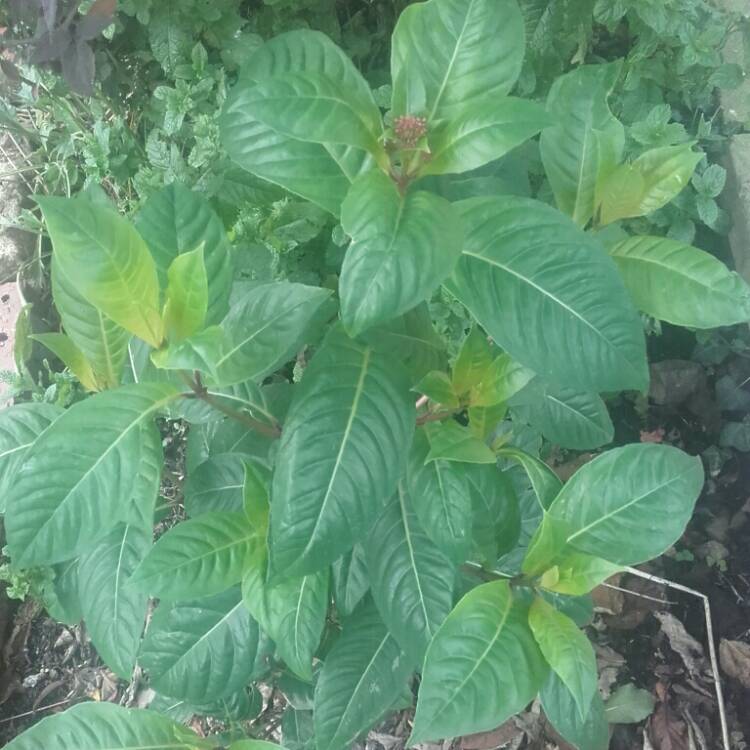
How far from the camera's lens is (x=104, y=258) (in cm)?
77

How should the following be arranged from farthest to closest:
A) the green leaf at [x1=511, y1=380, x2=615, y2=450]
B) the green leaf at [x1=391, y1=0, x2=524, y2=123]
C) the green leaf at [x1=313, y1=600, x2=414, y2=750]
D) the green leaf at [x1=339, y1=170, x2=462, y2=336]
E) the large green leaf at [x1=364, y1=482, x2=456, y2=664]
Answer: the green leaf at [x1=511, y1=380, x2=615, y2=450] → the green leaf at [x1=313, y1=600, x2=414, y2=750] → the large green leaf at [x1=364, y1=482, x2=456, y2=664] → the green leaf at [x1=391, y1=0, x2=524, y2=123] → the green leaf at [x1=339, y1=170, x2=462, y2=336]

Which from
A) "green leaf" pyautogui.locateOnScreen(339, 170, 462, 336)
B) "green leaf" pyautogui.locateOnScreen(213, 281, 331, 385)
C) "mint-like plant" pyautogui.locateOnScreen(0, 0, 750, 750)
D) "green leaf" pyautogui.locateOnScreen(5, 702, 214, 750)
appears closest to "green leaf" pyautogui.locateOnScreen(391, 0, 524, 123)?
"mint-like plant" pyautogui.locateOnScreen(0, 0, 750, 750)

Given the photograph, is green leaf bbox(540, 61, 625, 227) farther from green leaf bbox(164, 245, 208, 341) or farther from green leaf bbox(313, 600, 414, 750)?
green leaf bbox(313, 600, 414, 750)

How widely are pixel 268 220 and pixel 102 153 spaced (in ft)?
1.95

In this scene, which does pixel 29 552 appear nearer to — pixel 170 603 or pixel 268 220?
pixel 170 603

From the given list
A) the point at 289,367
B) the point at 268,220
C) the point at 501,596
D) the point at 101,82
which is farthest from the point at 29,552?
the point at 101,82

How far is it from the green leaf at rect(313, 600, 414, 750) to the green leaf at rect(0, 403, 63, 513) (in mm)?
558

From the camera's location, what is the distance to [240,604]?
1.19 meters

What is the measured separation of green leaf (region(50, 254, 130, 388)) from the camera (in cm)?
95

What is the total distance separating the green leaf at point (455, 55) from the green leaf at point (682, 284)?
10.8 inches

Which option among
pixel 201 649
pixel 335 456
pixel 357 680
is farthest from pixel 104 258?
pixel 357 680

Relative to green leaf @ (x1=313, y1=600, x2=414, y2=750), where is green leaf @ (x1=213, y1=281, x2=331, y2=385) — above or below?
above

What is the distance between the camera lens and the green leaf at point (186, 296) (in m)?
0.81

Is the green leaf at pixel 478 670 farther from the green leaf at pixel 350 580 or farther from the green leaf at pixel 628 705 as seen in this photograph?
the green leaf at pixel 628 705
